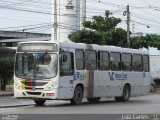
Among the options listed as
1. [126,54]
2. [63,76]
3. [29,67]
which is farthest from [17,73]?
[126,54]

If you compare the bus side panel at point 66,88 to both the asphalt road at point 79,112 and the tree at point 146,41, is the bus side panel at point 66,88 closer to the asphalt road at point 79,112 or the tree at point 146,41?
the asphalt road at point 79,112

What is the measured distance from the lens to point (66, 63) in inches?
935

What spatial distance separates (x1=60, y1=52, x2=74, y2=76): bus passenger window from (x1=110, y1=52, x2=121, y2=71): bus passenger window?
3.98 metres

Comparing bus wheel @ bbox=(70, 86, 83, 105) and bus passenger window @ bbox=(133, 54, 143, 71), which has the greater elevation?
bus passenger window @ bbox=(133, 54, 143, 71)

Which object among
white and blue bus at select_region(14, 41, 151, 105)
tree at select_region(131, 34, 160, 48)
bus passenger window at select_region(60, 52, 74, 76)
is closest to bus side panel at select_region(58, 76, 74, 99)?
white and blue bus at select_region(14, 41, 151, 105)

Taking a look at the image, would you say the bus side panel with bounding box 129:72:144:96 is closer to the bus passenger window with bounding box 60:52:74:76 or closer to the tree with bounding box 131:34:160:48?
the bus passenger window with bounding box 60:52:74:76

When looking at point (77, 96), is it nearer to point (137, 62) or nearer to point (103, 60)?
point (103, 60)

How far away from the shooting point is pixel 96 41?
172 feet

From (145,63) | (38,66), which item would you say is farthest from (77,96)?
(145,63)

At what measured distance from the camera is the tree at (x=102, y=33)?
52031mm

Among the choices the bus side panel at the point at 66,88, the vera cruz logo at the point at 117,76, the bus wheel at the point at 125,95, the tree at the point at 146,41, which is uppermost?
the tree at the point at 146,41

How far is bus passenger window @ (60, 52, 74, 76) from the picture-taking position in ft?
76.7

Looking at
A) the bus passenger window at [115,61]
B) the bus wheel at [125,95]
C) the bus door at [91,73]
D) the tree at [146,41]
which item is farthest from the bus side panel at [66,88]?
the tree at [146,41]

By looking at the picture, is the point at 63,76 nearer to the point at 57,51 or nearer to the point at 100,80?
the point at 57,51
